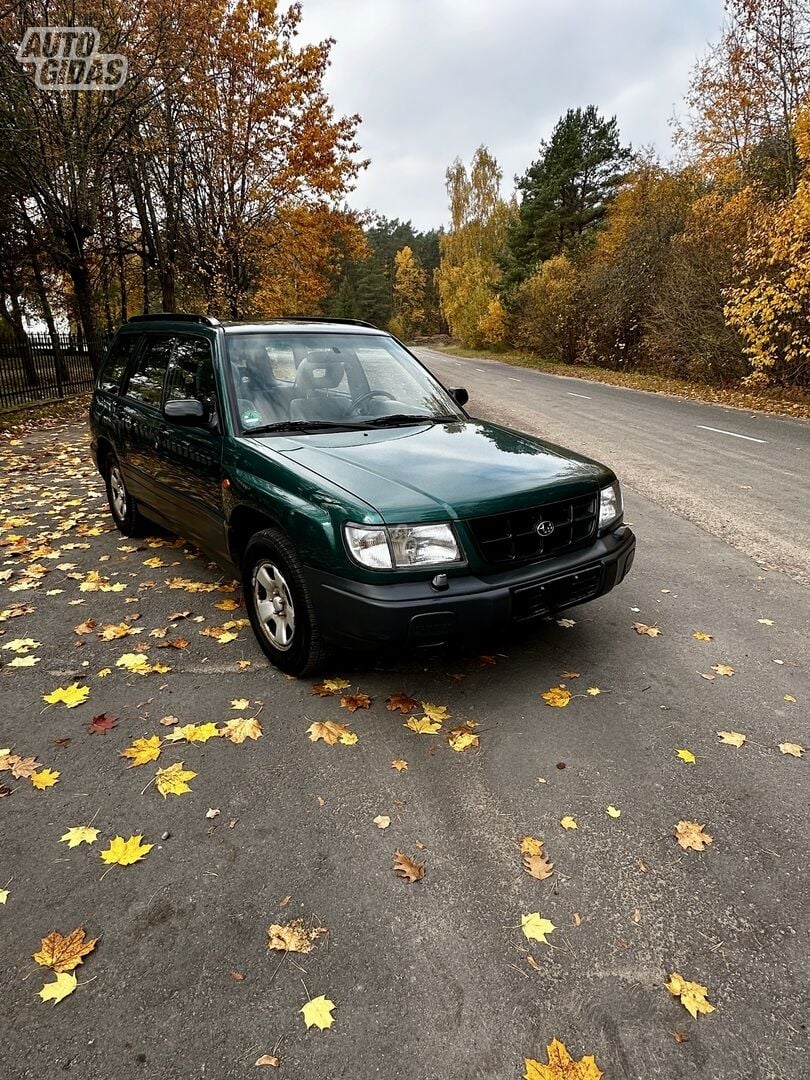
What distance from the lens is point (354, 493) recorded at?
3020 millimetres

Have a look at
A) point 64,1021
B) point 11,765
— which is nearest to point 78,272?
point 11,765

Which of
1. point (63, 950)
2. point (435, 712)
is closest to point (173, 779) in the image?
point (63, 950)

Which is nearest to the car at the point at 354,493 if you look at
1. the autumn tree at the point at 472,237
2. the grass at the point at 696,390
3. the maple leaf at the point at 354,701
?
the maple leaf at the point at 354,701

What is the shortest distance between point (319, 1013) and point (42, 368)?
19899mm

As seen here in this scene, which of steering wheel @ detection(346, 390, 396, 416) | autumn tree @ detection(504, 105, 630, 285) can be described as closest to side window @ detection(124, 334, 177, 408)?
steering wheel @ detection(346, 390, 396, 416)

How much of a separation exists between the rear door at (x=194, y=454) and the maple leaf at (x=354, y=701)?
128 centimetres

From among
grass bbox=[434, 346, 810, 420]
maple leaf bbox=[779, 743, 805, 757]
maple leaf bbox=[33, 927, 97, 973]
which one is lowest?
maple leaf bbox=[779, 743, 805, 757]

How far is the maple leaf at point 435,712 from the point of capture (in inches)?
127

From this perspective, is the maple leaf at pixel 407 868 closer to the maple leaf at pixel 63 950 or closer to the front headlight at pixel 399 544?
the maple leaf at pixel 63 950

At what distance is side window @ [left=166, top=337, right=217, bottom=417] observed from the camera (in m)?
4.12

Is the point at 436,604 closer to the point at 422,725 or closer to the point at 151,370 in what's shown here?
the point at 422,725

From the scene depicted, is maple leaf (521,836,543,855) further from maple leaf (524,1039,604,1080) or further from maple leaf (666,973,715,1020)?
maple leaf (524,1039,604,1080)

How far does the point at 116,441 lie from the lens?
5.66 meters

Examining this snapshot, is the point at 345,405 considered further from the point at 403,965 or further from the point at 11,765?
the point at 403,965
